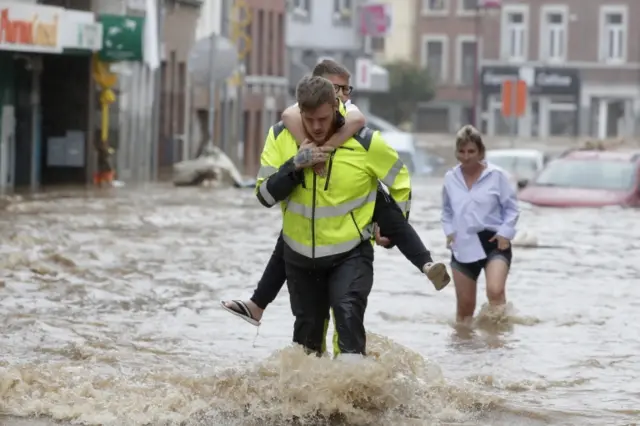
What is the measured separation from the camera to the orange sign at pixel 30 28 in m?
33.2

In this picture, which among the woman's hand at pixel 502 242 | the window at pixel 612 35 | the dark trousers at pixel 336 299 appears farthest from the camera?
the window at pixel 612 35

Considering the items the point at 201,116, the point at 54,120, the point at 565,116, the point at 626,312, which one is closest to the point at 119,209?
the point at 54,120

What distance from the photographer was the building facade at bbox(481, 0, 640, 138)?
84125 mm

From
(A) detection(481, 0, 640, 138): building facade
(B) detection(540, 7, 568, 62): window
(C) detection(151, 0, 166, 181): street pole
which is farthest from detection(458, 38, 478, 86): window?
(C) detection(151, 0, 166, 181): street pole

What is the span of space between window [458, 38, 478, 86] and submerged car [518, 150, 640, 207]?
5777 centimetres

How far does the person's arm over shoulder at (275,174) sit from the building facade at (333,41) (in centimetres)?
6019

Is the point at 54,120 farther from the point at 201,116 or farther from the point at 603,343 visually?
the point at 603,343

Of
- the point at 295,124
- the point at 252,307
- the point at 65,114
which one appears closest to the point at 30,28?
the point at 65,114

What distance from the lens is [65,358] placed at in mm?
11539

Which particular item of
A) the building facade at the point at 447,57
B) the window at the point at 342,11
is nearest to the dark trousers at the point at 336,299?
the window at the point at 342,11

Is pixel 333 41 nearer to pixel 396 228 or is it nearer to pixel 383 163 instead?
pixel 396 228

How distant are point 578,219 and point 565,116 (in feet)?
194

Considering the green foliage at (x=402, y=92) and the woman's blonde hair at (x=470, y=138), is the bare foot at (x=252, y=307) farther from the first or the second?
the green foliage at (x=402, y=92)

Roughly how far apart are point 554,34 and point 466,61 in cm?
464
